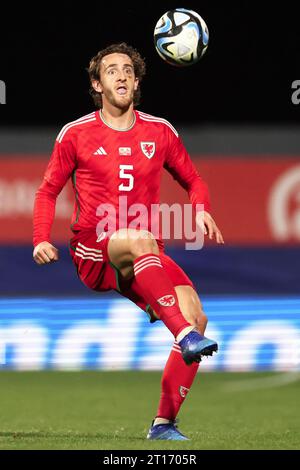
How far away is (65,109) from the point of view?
13.6 metres

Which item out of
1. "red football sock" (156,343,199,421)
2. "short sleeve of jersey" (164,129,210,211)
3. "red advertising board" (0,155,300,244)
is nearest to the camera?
"red football sock" (156,343,199,421)

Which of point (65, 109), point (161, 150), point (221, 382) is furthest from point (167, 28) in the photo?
point (65, 109)

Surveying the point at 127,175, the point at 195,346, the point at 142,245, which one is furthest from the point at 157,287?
the point at 127,175

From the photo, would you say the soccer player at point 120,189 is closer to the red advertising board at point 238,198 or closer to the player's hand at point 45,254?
the player's hand at point 45,254

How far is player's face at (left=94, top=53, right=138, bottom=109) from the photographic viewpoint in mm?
5941

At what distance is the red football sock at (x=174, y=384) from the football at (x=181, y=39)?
62.8 inches

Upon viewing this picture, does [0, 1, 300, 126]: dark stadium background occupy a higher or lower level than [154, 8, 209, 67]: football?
lower

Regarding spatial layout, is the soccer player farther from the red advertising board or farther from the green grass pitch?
the red advertising board

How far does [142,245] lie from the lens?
18.3ft

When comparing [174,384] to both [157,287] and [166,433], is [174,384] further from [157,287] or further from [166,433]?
[157,287]

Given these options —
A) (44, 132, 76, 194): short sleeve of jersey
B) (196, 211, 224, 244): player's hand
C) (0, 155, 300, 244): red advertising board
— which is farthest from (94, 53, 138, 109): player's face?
(0, 155, 300, 244): red advertising board

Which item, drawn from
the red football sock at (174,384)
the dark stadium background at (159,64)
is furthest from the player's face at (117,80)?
the dark stadium background at (159,64)

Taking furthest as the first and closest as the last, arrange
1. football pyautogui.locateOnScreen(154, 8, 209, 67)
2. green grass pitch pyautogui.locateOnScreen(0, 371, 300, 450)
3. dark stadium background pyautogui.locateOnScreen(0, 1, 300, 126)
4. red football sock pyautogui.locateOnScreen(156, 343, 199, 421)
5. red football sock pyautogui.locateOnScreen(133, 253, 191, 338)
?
dark stadium background pyautogui.locateOnScreen(0, 1, 300, 126)
football pyautogui.locateOnScreen(154, 8, 209, 67)
red football sock pyautogui.locateOnScreen(156, 343, 199, 421)
green grass pitch pyautogui.locateOnScreen(0, 371, 300, 450)
red football sock pyautogui.locateOnScreen(133, 253, 191, 338)

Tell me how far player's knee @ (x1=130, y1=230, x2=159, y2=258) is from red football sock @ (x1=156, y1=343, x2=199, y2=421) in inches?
22.8
